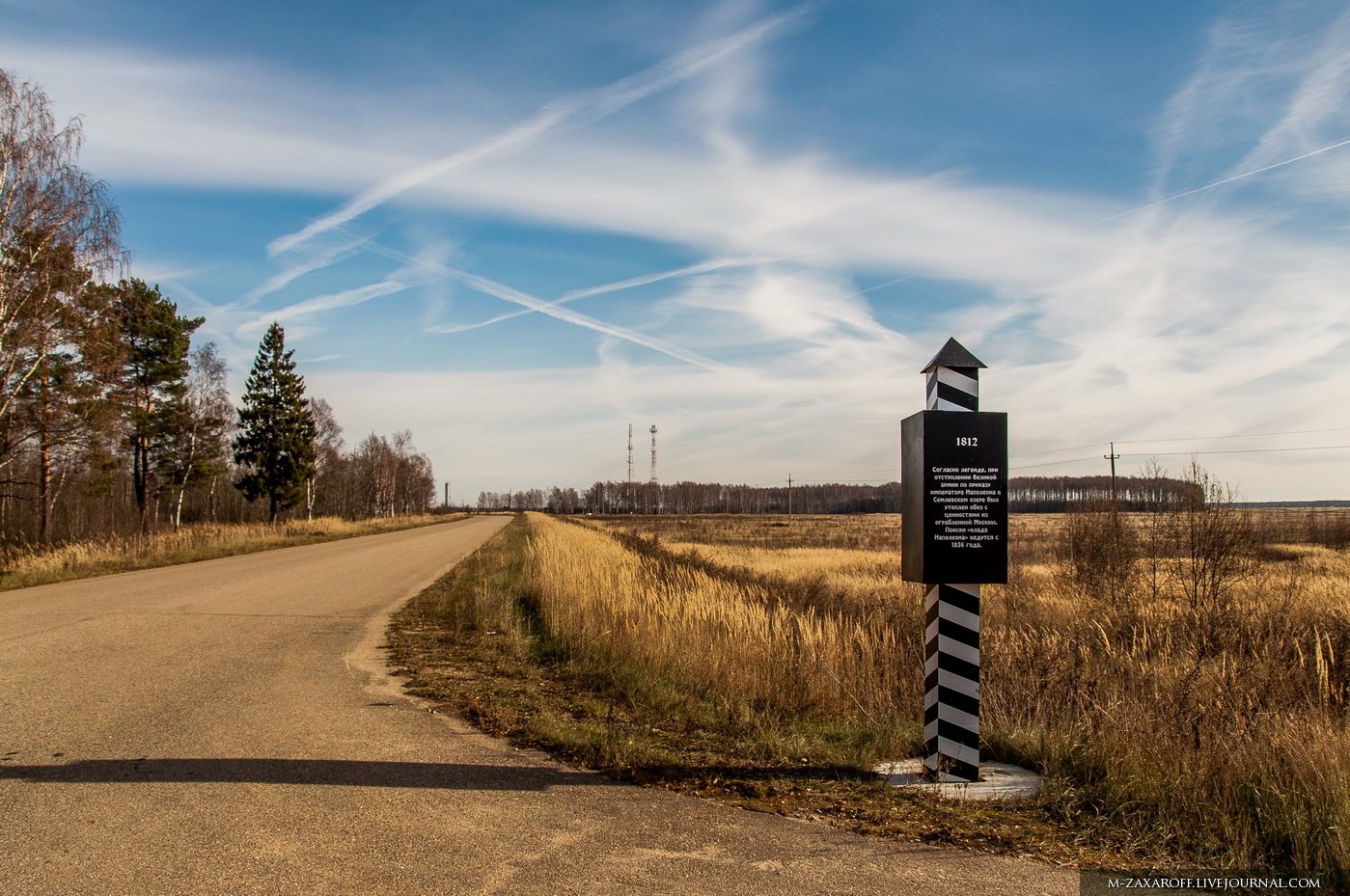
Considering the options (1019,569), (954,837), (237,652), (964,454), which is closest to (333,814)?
(954,837)

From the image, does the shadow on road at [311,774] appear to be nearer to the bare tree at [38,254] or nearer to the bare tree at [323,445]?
the bare tree at [38,254]

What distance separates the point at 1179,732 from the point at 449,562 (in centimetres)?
2090

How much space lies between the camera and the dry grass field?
173 inches

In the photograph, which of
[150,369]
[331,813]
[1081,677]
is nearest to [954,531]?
[1081,677]

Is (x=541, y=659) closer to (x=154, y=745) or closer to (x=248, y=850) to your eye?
(x=154, y=745)

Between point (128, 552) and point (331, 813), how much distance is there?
834 inches

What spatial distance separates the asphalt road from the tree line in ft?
48.5

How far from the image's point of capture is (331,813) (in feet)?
14.1

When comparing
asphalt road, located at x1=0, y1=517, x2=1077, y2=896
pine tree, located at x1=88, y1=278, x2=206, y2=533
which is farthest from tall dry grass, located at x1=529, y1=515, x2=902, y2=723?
pine tree, located at x1=88, y1=278, x2=206, y2=533

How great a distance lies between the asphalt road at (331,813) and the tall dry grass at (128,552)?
464 inches

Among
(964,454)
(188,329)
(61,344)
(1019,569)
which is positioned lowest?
(1019,569)

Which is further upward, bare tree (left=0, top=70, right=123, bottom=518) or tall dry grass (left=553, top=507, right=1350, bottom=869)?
bare tree (left=0, top=70, right=123, bottom=518)

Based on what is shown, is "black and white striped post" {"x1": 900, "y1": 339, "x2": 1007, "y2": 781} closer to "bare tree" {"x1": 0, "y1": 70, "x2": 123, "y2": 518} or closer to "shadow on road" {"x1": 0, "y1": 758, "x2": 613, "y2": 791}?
"shadow on road" {"x1": 0, "y1": 758, "x2": 613, "y2": 791}

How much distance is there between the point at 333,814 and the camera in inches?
168
